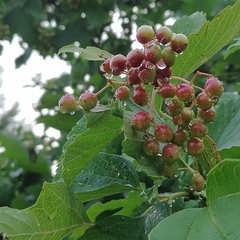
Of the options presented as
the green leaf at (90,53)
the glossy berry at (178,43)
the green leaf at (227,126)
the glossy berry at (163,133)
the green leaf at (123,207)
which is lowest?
the green leaf at (123,207)

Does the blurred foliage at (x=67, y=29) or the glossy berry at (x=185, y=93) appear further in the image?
the blurred foliage at (x=67, y=29)

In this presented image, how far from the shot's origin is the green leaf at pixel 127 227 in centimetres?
93

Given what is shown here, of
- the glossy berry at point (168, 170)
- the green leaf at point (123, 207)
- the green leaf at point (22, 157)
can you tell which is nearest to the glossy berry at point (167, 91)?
the glossy berry at point (168, 170)

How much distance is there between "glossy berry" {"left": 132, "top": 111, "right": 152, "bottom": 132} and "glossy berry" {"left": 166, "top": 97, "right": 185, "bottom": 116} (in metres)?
0.04

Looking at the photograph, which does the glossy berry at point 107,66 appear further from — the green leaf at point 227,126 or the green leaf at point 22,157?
the green leaf at point 22,157

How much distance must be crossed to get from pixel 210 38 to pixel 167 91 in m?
0.13

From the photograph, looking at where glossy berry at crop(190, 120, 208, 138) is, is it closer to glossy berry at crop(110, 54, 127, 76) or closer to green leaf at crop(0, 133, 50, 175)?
glossy berry at crop(110, 54, 127, 76)

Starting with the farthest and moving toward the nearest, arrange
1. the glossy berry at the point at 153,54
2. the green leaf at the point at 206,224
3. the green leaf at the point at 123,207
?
the green leaf at the point at 123,207
the glossy berry at the point at 153,54
the green leaf at the point at 206,224

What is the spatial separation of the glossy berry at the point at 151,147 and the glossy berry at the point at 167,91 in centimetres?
7

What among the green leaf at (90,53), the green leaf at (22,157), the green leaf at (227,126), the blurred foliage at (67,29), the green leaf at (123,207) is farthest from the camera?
the blurred foliage at (67,29)

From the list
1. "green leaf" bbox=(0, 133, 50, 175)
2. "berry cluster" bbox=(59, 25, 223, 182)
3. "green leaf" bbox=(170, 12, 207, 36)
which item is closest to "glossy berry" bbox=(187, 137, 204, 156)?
"berry cluster" bbox=(59, 25, 223, 182)

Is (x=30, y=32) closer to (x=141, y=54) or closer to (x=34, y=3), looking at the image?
(x=34, y=3)

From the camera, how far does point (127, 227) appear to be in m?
0.96

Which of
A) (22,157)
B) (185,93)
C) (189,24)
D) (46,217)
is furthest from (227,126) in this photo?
(22,157)
